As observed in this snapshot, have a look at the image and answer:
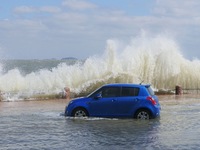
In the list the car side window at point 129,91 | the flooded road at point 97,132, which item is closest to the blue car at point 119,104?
the car side window at point 129,91

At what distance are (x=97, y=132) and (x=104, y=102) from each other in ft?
12.4

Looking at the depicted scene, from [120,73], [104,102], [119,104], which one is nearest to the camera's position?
[119,104]

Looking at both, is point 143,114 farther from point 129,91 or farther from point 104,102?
point 104,102

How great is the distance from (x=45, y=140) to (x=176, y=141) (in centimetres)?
371

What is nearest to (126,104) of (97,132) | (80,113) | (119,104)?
(119,104)

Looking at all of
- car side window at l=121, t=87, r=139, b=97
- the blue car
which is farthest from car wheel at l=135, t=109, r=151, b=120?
car side window at l=121, t=87, r=139, b=97

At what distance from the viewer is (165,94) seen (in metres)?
36.5

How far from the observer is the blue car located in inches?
716

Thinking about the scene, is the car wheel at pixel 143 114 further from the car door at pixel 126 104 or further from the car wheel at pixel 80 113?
the car wheel at pixel 80 113

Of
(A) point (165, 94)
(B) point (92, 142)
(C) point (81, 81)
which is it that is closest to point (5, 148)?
(B) point (92, 142)

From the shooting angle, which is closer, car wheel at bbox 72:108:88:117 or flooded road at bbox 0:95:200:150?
flooded road at bbox 0:95:200:150

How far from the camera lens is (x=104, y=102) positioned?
18500 mm

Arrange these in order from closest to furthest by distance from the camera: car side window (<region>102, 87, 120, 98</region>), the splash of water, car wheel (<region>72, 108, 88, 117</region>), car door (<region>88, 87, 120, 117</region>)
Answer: car door (<region>88, 87, 120, 117</region>)
car side window (<region>102, 87, 120, 98</region>)
car wheel (<region>72, 108, 88, 117</region>)
the splash of water

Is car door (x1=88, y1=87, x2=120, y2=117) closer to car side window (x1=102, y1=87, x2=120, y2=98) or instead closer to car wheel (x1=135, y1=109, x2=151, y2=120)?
car side window (x1=102, y1=87, x2=120, y2=98)
